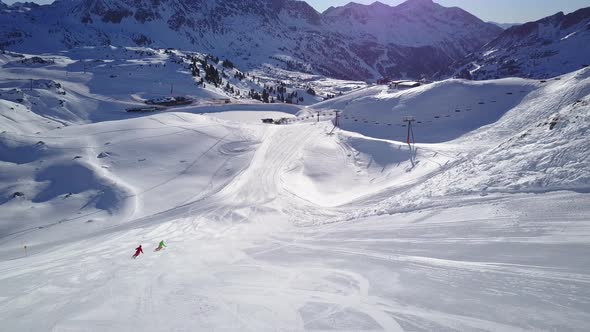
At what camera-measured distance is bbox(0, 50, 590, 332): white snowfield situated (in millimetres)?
5984

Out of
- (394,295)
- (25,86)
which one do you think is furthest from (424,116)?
(25,86)

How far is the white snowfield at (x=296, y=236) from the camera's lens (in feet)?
19.6

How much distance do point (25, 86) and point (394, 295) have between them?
85613mm

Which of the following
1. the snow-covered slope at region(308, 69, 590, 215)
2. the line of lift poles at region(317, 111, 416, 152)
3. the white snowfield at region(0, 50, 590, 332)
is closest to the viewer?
the white snowfield at region(0, 50, 590, 332)

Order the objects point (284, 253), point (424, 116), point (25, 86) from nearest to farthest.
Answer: point (284, 253) → point (424, 116) → point (25, 86)

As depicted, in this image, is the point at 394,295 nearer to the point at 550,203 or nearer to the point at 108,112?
the point at 550,203

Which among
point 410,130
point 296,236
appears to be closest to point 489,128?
point 410,130

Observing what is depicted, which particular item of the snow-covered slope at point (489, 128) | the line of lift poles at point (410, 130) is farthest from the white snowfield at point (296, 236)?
the line of lift poles at point (410, 130)

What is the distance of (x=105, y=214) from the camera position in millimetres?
22547

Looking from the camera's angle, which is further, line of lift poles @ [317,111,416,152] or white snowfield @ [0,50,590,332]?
line of lift poles @ [317,111,416,152]

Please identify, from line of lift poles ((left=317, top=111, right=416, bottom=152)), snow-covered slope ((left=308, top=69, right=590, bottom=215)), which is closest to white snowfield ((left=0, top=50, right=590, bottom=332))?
snow-covered slope ((left=308, top=69, right=590, bottom=215))

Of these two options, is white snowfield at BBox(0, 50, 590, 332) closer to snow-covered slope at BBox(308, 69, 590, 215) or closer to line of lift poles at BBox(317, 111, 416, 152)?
snow-covered slope at BBox(308, 69, 590, 215)

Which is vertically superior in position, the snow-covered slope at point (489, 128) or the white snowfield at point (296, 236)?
the snow-covered slope at point (489, 128)

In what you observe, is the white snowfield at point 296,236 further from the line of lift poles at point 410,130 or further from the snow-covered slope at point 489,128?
the line of lift poles at point 410,130
